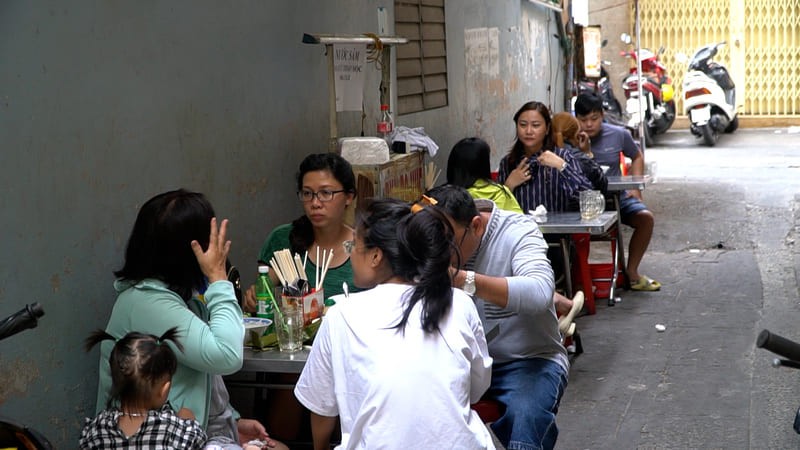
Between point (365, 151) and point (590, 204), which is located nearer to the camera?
point (365, 151)

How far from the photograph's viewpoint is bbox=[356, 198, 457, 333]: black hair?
117 inches

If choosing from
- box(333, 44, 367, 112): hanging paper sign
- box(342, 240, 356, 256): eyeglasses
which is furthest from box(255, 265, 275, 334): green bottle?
box(333, 44, 367, 112): hanging paper sign

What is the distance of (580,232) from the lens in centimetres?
690

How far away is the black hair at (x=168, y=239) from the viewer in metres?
3.63

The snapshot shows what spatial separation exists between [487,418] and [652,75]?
49.3 feet

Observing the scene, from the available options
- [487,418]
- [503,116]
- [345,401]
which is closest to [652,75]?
[503,116]

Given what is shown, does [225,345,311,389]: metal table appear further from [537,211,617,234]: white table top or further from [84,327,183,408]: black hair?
[537,211,617,234]: white table top

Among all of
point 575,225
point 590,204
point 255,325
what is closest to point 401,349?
point 255,325

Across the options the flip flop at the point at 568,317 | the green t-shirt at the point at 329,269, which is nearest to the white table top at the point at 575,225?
the flip flop at the point at 568,317

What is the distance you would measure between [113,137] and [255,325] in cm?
94

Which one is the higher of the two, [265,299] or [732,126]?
[265,299]

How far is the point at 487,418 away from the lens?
4.11 meters

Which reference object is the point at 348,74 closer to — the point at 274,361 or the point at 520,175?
the point at 520,175

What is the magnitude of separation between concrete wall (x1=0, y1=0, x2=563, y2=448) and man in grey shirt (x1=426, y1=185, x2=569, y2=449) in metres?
1.29
